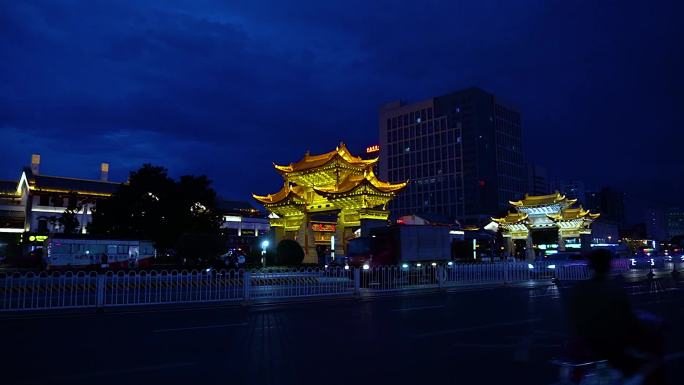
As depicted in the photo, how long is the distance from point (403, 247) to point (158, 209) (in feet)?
75.7

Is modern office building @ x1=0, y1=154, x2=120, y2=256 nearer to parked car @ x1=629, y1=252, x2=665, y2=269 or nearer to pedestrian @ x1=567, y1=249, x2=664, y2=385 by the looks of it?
parked car @ x1=629, y1=252, x2=665, y2=269

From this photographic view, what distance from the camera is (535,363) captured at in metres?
7.53

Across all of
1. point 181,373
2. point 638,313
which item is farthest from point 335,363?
point 638,313

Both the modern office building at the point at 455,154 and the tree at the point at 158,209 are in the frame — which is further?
the modern office building at the point at 455,154

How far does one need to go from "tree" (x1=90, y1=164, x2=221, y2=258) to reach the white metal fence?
16.1m

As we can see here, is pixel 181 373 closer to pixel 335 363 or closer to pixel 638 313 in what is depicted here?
pixel 335 363

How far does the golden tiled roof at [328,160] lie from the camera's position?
38750mm

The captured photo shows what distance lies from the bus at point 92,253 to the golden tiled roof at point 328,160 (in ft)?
43.4

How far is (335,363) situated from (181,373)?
2187 mm

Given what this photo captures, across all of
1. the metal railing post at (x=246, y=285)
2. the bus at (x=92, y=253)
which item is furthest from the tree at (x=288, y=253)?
the metal railing post at (x=246, y=285)

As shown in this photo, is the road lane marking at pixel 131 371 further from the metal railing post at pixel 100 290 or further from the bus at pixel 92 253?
the bus at pixel 92 253

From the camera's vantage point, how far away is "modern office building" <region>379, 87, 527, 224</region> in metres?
117

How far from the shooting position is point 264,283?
81.2 ft

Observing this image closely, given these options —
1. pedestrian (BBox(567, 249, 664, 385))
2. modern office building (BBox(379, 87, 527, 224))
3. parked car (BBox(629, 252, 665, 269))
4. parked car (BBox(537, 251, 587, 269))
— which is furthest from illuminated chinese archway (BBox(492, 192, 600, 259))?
pedestrian (BBox(567, 249, 664, 385))
